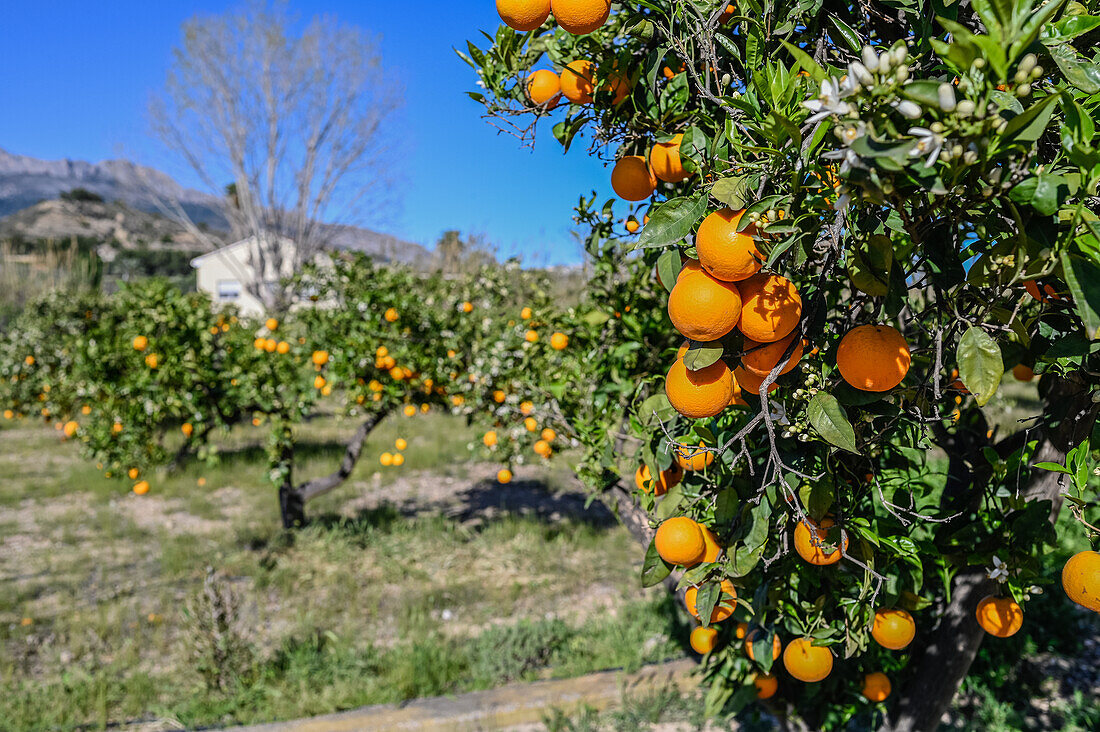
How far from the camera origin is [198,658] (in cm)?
312

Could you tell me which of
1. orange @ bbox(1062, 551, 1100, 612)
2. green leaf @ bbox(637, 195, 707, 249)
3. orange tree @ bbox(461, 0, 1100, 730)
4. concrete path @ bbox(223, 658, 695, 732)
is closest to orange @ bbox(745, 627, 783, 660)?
orange tree @ bbox(461, 0, 1100, 730)

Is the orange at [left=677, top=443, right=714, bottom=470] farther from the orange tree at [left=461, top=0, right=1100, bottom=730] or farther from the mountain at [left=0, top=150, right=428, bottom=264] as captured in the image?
the mountain at [left=0, top=150, right=428, bottom=264]

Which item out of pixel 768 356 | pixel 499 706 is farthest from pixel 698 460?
pixel 499 706

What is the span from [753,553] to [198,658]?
10.7 ft

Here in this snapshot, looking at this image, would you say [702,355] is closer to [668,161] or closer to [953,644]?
[668,161]

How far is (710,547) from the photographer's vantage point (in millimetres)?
1087

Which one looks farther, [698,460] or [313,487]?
[313,487]

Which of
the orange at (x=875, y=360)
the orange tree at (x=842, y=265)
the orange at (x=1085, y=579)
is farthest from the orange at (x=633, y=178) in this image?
the orange at (x=1085, y=579)

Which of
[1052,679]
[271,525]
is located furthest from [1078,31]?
[271,525]

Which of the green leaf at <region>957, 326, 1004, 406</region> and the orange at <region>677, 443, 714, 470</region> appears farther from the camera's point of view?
the orange at <region>677, 443, 714, 470</region>

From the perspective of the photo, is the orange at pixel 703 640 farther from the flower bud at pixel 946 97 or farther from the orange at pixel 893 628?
the flower bud at pixel 946 97

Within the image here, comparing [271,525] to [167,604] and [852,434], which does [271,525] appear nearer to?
[167,604]

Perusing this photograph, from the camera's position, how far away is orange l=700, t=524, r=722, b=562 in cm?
108

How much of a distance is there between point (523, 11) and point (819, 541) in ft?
3.02
